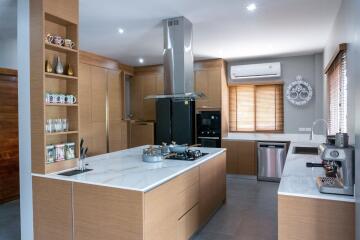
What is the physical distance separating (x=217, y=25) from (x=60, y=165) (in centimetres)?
255

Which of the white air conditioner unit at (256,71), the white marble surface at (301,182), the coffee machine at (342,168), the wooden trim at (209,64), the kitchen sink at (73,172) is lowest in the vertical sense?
the white marble surface at (301,182)

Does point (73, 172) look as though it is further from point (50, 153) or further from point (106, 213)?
point (106, 213)

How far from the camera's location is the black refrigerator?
5.48 metres

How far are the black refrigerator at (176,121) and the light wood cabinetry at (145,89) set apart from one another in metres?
0.65

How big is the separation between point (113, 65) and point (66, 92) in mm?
3268

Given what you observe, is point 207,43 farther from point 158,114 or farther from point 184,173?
point 184,173

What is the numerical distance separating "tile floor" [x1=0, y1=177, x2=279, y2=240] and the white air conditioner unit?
2413 mm

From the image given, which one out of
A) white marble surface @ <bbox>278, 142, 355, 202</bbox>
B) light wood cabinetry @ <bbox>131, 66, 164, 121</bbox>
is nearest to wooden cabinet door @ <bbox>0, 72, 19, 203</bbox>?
light wood cabinetry @ <bbox>131, 66, 164, 121</bbox>

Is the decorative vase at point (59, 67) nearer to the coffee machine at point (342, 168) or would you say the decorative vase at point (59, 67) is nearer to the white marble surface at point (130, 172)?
the white marble surface at point (130, 172)

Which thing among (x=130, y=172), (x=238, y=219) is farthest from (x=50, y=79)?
(x=238, y=219)

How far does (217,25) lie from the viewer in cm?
340

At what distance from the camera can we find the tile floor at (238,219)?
2861 millimetres

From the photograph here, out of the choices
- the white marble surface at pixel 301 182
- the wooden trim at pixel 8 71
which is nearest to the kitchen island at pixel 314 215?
the white marble surface at pixel 301 182

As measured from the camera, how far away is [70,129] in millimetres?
2600
